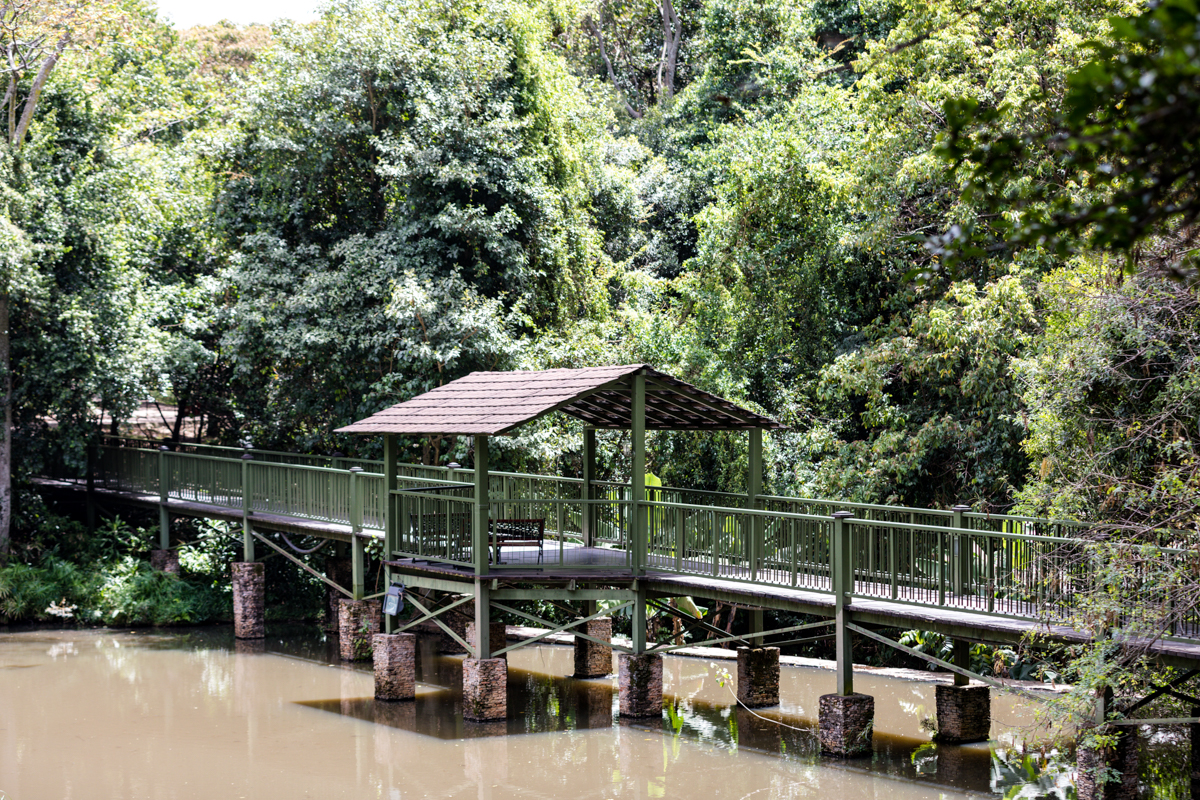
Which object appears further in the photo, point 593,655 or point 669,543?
point 593,655

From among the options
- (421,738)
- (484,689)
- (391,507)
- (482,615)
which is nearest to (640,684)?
(484,689)

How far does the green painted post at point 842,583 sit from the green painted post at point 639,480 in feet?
8.64

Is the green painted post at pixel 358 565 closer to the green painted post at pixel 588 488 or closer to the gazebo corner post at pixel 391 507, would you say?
the gazebo corner post at pixel 391 507

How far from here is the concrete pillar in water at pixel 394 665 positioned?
53.0ft

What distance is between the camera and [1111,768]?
424 inches

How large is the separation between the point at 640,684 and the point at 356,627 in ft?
20.7

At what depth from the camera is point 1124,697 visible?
10922mm

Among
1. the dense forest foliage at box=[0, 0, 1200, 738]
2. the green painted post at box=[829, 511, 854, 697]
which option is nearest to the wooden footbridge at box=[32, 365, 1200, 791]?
the green painted post at box=[829, 511, 854, 697]

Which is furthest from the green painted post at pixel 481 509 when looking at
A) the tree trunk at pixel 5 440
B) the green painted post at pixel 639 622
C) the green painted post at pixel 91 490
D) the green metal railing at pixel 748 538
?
the green painted post at pixel 91 490

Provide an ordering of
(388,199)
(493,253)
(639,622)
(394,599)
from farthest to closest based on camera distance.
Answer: (388,199) < (493,253) < (394,599) < (639,622)

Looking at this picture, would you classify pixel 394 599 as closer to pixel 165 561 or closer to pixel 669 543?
pixel 669 543

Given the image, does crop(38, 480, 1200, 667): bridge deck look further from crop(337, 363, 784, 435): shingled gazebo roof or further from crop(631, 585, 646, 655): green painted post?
crop(337, 363, 784, 435): shingled gazebo roof

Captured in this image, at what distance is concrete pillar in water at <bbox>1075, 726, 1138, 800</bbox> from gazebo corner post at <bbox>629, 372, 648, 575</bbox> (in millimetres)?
5617

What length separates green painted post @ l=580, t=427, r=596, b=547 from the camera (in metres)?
16.7
